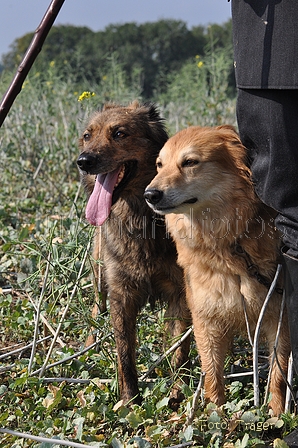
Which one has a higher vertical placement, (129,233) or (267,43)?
(267,43)

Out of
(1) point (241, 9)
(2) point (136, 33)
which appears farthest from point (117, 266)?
(2) point (136, 33)

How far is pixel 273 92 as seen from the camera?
2219mm

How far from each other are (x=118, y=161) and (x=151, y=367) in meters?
1.13

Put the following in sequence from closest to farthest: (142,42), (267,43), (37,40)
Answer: (37,40) → (267,43) → (142,42)

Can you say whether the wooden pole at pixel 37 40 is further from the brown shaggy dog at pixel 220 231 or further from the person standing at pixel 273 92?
the brown shaggy dog at pixel 220 231

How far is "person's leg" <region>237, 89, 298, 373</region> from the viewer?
2203 mm

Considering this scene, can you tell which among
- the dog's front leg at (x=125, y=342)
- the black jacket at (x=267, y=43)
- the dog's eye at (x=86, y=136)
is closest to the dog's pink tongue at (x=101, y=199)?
the dog's eye at (x=86, y=136)

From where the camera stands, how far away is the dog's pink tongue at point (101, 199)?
314cm

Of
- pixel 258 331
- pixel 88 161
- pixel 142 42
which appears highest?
pixel 142 42

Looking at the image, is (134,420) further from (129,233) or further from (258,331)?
(129,233)

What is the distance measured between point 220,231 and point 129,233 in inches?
27.1

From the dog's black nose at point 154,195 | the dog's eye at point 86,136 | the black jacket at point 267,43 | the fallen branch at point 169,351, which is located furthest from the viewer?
the dog's eye at point 86,136

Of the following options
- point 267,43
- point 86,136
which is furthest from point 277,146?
point 86,136

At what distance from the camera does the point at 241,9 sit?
7.45 feet
